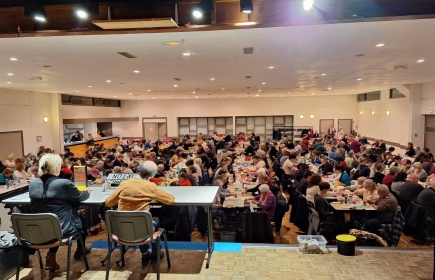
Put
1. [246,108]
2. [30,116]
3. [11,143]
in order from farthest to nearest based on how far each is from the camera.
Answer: [246,108] → [30,116] → [11,143]

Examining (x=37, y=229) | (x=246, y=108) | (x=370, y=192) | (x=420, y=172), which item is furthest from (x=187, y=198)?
(x=246, y=108)

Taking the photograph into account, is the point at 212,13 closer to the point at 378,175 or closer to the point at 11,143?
the point at 378,175

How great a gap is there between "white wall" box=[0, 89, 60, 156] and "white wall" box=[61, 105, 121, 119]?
1.14 meters

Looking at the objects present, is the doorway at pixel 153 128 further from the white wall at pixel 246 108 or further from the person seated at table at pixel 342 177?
the person seated at table at pixel 342 177

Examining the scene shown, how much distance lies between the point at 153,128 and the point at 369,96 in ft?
47.7

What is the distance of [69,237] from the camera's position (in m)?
3.15

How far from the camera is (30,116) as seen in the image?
1319cm

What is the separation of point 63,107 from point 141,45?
41.1 feet

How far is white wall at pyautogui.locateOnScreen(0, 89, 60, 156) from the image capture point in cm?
1186

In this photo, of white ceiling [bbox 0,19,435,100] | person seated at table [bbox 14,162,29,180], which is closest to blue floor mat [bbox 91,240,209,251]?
white ceiling [bbox 0,19,435,100]

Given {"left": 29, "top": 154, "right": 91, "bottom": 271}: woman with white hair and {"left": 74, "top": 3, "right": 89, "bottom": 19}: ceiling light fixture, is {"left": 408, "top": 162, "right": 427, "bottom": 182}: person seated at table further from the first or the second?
{"left": 74, "top": 3, "right": 89, "bottom": 19}: ceiling light fixture

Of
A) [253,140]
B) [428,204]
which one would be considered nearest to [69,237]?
[428,204]

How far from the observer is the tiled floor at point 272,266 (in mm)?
3410

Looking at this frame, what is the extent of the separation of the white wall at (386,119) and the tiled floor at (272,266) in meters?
10.7
